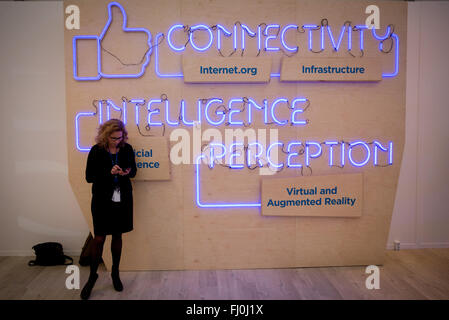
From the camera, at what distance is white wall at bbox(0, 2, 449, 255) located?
149 inches

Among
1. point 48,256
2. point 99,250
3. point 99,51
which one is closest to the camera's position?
point 99,250

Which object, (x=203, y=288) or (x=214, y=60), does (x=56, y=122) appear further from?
(x=203, y=288)

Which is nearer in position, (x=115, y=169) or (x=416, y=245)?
(x=115, y=169)

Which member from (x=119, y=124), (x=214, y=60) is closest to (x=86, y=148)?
(x=119, y=124)

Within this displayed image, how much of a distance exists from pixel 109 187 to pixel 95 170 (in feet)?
0.66

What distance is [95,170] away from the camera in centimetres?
296

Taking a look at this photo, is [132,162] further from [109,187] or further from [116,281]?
[116,281]

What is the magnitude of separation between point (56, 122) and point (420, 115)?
4450mm

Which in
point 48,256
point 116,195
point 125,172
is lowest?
point 48,256

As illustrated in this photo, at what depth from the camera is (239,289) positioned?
3068 millimetres

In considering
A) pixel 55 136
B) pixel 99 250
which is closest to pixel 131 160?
pixel 99 250

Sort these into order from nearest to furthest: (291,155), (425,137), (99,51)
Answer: (99,51) → (291,155) → (425,137)

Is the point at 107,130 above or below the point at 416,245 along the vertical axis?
above

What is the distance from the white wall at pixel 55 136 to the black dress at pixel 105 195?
3.76 feet
